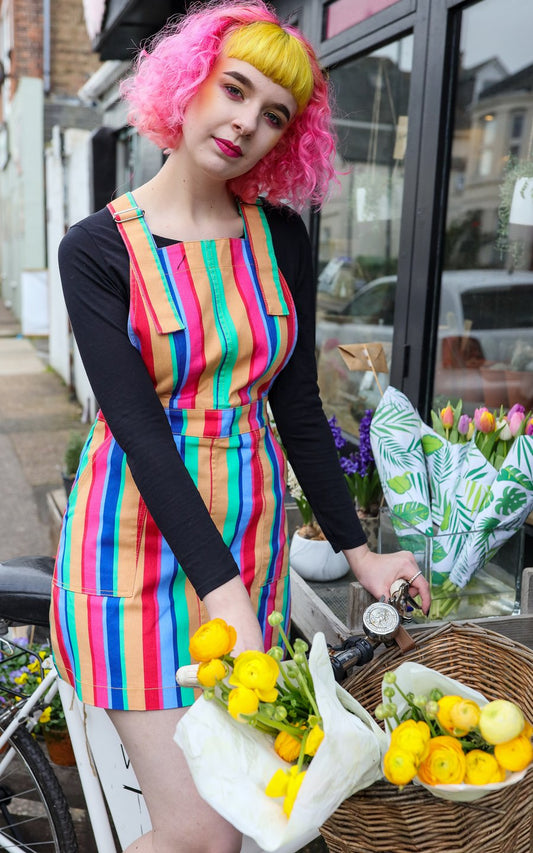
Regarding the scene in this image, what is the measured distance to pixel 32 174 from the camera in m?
12.1

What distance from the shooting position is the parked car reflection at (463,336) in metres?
3.11

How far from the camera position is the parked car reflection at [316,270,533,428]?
122 inches

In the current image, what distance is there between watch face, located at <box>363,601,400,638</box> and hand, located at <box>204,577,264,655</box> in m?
0.17

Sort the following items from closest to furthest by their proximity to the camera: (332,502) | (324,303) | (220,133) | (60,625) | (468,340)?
1. (220,133)
2. (60,625)
3. (332,502)
4. (468,340)
5. (324,303)

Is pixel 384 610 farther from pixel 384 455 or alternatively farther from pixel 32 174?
pixel 32 174

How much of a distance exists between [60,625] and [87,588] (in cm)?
11

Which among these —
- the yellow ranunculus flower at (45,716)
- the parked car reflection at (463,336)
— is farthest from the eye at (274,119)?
the yellow ranunculus flower at (45,716)

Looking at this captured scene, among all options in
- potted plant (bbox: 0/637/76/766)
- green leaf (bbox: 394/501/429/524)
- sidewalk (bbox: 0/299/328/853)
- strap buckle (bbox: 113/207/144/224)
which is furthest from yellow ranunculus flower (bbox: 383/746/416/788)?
potted plant (bbox: 0/637/76/766)

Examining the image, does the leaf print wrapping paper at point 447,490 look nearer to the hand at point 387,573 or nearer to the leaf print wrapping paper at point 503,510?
the leaf print wrapping paper at point 503,510

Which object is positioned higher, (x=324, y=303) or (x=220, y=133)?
(x=220, y=133)

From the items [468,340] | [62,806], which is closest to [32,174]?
[468,340]

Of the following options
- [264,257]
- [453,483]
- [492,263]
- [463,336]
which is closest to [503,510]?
[453,483]

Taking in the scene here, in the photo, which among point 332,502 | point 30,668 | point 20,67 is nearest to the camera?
point 332,502

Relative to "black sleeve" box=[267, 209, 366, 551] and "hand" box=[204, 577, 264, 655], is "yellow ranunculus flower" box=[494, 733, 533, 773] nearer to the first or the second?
"hand" box=[204, 577, 264, 655]
